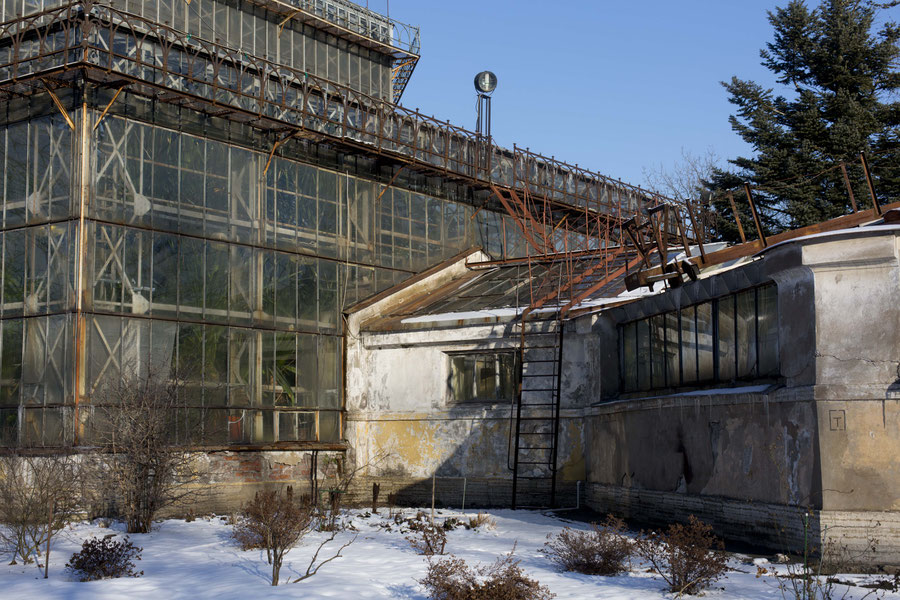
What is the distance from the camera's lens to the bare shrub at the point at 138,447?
18.0 m

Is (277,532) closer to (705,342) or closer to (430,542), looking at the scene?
(430,542)

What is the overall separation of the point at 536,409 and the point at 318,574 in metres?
10.9

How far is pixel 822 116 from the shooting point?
33844 millimetres

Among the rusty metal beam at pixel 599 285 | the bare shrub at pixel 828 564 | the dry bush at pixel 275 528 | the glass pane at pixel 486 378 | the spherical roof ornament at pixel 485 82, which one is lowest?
the bare shrub at pixel 828 564

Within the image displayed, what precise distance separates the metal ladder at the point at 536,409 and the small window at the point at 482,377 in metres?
0.55

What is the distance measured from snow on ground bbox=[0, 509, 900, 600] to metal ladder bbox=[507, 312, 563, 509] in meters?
5.08

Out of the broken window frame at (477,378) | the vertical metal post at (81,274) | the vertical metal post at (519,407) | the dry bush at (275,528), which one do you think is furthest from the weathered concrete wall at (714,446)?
the vertical metal post at (81,274)

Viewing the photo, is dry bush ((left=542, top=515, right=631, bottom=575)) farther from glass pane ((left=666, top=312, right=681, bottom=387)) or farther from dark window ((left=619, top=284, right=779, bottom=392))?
glass pane ((left=666, top=312, right=681, bottom=387))

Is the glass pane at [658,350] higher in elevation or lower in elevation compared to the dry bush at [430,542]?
higher

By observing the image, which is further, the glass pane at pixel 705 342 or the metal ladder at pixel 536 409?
the metal ladder at pixel 536 409

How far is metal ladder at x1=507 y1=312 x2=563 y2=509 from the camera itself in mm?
23297

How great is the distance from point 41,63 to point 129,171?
353 centimetres

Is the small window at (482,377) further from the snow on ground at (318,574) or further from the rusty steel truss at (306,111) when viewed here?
the snow on ground at (318,574)

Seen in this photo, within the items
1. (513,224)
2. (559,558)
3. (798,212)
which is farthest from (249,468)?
(798,212)
